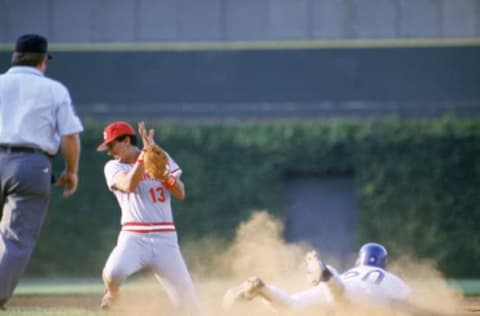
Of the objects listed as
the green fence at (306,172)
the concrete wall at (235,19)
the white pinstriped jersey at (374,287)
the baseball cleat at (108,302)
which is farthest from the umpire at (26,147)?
the concrete wall at (235,19)

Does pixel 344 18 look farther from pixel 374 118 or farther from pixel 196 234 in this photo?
pixel 196 234

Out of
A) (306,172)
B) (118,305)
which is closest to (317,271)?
(118,305)

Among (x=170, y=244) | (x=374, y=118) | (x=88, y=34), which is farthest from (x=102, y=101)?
(x=170, y=244)

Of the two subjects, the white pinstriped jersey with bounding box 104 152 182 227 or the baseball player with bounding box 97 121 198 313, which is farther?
the white pinstriped jersey with bounding box 104 152 182 227

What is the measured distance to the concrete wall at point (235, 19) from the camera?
26156 mm

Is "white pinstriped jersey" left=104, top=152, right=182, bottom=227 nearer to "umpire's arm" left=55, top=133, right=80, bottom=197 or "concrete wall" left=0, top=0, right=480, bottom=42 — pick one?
"umpire's arm" left=55, top=133, right=80, bottom=197

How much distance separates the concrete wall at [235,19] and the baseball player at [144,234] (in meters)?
17.1

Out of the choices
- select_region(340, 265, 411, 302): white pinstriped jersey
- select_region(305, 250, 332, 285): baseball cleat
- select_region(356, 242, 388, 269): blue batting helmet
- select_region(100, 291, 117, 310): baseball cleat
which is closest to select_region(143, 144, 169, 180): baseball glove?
select_region(100, 291, 117, 310): baseball cleat

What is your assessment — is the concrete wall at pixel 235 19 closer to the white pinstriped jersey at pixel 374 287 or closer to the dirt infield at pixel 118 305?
the dirt infield at pixel 118 305

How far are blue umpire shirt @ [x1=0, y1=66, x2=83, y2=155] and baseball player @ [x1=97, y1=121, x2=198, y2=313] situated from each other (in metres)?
1.27

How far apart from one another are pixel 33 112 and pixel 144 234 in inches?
77.4

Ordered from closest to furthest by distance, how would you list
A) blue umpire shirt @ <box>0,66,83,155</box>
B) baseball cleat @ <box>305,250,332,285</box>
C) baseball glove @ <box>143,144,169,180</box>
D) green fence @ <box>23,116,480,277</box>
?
1. blue umpire shirt @ <box>0,66,83,155</box>
2. baseball cleat @ <box>305,250,332,285</box>
3. baseball glove @ <box>143,144,169,180</box>
4. green fence @ <box>23,116,480,277</box>

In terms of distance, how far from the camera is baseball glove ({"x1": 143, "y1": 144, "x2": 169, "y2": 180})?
29.6ft

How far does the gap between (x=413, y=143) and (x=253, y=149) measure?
3.52 meters
